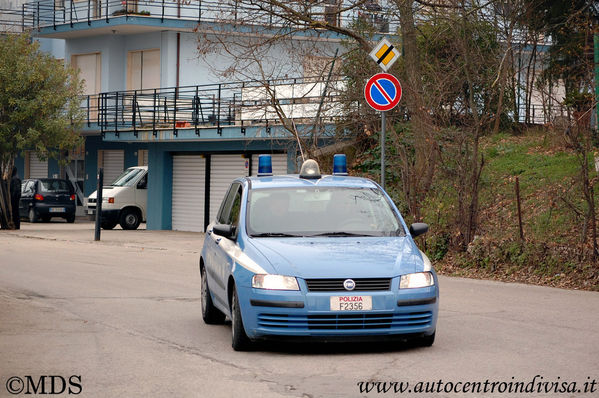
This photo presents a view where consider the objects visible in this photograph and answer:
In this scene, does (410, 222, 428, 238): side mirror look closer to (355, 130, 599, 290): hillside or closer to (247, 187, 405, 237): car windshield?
(247, 187, 405, 237): car windshield

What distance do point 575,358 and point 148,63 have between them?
1495 inches

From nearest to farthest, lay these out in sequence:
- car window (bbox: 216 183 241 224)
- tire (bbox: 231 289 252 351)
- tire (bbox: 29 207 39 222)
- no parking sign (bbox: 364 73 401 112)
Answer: tire (bbox: 231 289 252 351), car window (bbox: 216 183 241 224), no parking sign (bbox: 364 73 401 112), tire (bbox: 29 207 39 222)

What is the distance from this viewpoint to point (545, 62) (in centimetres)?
2591

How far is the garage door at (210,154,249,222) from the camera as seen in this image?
3225 cm

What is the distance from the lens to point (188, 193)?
34312 millimetres

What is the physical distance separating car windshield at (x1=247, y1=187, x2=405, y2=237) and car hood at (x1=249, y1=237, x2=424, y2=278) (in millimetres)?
254

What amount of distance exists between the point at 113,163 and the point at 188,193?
13.6m

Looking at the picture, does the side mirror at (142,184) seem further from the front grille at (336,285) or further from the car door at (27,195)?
the front grille at (336,285)

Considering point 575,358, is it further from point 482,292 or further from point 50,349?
point 482,292

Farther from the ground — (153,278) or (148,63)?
(148,63)

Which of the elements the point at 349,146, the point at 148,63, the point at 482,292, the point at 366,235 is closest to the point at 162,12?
the point at 148,63

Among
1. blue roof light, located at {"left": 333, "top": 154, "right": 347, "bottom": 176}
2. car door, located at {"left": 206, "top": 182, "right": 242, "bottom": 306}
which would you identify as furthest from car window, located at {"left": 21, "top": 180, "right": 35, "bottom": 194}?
blue roof light, located at {"left": 333, "top": 154, "right": 347, "bottom": 176}

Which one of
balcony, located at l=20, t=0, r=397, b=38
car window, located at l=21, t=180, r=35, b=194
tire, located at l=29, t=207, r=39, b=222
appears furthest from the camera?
balcony, located at l=20, t=0, r=397, b=38

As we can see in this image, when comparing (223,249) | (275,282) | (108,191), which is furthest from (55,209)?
(275,282)
